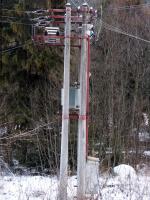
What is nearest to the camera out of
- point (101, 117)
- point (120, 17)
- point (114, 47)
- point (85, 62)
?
point (85, 62)

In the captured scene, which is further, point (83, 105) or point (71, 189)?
point (83, 105)

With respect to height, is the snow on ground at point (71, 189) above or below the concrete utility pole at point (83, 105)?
below

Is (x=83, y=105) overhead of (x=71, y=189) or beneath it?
overhead

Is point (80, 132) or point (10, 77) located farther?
point (10, 77)

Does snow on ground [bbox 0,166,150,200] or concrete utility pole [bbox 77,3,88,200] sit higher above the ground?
concrete utility pole [bbox 77,3,88,200]

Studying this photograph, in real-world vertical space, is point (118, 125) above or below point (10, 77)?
below

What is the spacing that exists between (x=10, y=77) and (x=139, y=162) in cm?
464

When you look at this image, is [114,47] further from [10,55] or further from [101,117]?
[10,55]

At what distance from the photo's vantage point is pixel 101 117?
16.5m

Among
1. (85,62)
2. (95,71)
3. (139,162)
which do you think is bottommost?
(139,162)

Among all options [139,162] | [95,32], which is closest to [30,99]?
[139,162]

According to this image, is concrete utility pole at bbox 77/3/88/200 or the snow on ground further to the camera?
concrete utility pole at bbox 77/3/88/200

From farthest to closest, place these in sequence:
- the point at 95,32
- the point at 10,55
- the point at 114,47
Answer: the point at 114,47
the point at 10,55
the point at 95,32

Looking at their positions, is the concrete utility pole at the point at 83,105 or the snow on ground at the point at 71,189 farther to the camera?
the concrete utility pole at the point at 83,105
